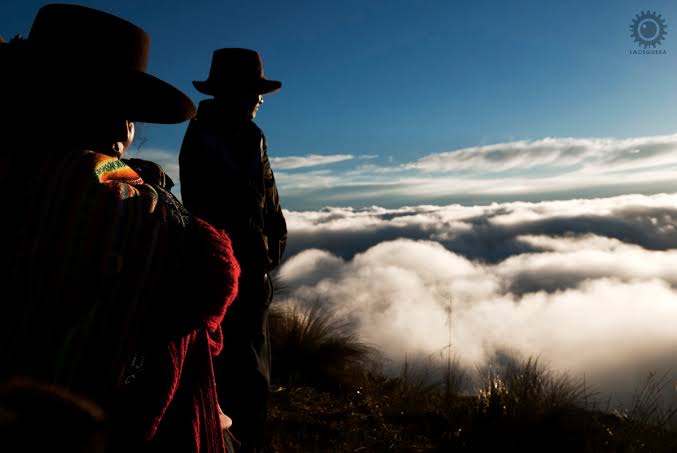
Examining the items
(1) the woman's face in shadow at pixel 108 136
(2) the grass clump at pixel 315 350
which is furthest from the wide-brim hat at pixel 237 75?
(2) the grass clump at pixel 315 350

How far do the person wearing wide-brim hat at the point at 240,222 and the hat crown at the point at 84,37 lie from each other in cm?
154

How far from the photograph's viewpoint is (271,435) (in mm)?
4230

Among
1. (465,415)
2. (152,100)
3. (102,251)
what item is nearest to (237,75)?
(152,100)

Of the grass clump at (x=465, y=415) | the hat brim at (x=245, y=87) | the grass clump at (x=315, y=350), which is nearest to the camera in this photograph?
the hat brim at (x=245, y=87)

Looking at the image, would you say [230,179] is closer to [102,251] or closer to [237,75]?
[237,75]

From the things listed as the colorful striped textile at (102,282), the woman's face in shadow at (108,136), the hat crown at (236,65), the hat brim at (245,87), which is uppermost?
the hat crown at (236,65)

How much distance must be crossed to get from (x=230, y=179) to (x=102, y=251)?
1871 mm

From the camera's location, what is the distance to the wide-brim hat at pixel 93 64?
4.10 ft

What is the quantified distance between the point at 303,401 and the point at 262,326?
2560 millimetres

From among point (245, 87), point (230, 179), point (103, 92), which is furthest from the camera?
point (245, 87)

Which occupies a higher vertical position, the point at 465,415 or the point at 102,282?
the point at 102,282

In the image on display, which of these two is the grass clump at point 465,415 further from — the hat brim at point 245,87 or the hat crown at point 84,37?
the hat crown at point 84,37

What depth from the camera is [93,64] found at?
1.30 meters

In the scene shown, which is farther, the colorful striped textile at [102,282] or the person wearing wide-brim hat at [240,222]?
the person wearing wide-brim hat at [240,222]
